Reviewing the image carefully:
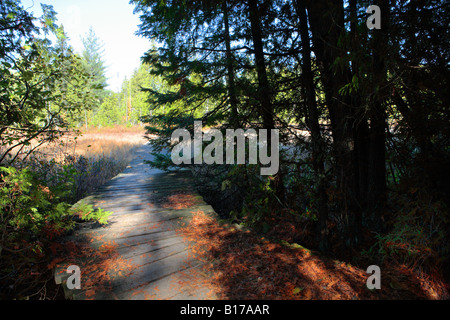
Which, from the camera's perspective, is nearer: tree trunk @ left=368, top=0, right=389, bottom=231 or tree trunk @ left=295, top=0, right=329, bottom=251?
tree trunk @ left=368, top=0, right=389, bottom=231

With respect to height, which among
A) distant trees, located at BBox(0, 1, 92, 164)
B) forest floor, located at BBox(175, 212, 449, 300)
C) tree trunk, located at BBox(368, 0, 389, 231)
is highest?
distant trees, located at BBox(0, 1, 92, 164)

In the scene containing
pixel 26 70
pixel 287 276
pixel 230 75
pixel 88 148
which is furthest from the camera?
pixel 88 148

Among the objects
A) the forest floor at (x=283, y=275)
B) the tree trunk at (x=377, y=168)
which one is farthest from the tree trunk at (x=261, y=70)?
the forest floor at (x=283, y=275)

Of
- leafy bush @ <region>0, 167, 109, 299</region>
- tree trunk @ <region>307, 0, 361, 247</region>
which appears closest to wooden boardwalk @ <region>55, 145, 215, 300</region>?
leafy bush @ <region>0, 167, 109, 299</region>

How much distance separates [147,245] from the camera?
9.28 ft

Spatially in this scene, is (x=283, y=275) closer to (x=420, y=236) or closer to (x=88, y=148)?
(x=420, y=236)

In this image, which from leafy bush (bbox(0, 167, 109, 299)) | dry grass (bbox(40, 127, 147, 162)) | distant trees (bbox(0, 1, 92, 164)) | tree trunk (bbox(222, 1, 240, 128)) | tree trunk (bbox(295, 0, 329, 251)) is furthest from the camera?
dry grass (bbox(40, 127, 147, 162))

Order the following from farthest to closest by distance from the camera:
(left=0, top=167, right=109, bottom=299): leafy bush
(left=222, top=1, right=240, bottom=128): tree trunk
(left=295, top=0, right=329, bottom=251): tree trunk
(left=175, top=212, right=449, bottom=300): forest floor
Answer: (left=222, top=1, right=240, bottom=128): tree trunk, (left=295, top=0, right=329, bottom=251): tree trunk, (left=0, top=167, right=109, bottom=299): leafy bush, (left=175, top=212, right=449, bottom=300): forest floor

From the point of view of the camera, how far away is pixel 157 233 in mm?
3188

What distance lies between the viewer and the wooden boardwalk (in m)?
2.00

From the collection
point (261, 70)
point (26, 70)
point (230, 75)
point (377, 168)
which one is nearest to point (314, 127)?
point (377, 168)

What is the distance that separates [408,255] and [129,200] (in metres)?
4.72

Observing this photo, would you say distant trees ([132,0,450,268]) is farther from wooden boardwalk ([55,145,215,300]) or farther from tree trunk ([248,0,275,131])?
wooden boardwalk ([55,145,215,300])
